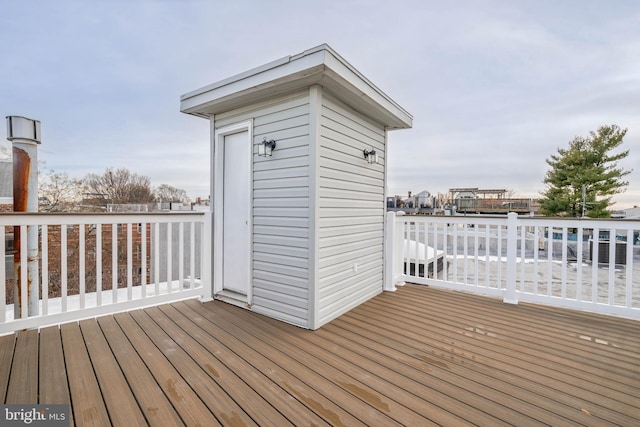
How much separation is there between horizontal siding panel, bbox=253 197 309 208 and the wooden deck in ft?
4.03

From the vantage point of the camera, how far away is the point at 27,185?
2984 millimetres

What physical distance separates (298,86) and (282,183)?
978 millimetres

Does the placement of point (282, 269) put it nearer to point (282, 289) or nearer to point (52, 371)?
point (282, 289)

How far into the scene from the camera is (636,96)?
34.5 feet

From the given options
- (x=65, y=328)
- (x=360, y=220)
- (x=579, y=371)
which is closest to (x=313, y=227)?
(x=360, y=220)

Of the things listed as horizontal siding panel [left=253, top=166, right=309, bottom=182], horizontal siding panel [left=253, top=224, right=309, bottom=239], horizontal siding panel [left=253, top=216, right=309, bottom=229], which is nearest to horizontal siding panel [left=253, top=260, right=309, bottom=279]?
horizontal siding panel [left=253, top=224, right=309, bottom=239]

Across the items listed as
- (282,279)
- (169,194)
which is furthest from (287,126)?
(169,194)

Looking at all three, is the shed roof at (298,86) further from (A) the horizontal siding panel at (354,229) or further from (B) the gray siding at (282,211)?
(A) the horizontal siding panel at (354,229)

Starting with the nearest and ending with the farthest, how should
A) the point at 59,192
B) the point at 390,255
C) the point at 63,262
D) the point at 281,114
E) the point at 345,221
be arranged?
the point at 63,262
the point at 281,114
the point at 345,221
the point at 390,255
the point at 59,192

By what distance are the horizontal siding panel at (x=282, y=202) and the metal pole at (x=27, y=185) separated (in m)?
2.26

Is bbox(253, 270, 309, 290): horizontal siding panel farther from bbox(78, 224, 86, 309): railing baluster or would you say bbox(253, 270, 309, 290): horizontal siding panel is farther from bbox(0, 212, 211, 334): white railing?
bbox(78, 224, 86, 309): railing baluster

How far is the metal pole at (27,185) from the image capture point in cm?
276

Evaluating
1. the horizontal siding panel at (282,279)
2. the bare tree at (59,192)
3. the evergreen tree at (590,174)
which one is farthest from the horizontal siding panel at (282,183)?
the evergreen tree at (590,174)

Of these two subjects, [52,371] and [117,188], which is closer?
[52,371]
